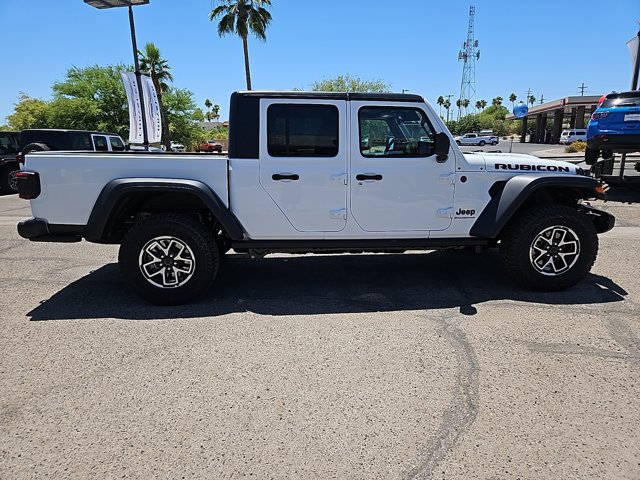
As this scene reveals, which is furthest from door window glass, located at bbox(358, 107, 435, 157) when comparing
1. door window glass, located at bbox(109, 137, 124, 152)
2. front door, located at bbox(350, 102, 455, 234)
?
door window glass, located at bbox(109, 137, 124, 152)

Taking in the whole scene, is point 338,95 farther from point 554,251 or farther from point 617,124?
point 617,124

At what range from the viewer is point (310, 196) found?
4.15m

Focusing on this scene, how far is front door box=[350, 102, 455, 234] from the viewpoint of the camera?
4.16 metres

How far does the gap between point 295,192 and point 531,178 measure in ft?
7.53

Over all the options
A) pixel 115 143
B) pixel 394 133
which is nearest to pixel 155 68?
pixel 115 143

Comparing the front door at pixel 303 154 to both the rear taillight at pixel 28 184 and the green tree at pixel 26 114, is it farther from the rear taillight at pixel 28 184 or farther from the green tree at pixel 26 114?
the green tree at pixel 26 114

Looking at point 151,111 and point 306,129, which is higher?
point 151,111

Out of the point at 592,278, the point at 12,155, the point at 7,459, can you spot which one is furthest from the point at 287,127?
the point at 12,155

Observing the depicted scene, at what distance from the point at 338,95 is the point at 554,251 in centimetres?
264

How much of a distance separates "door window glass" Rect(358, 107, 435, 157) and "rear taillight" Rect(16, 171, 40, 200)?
2.99 metres

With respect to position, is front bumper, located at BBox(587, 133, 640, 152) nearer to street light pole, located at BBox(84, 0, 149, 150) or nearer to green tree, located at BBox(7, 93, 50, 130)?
street light pole, located at BBox(84, 0, 149, 150)

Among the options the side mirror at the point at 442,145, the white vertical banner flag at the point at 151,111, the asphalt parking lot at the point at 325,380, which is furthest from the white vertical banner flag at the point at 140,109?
the side mirror at the point at 442,145

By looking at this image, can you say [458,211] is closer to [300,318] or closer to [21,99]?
[300,318]

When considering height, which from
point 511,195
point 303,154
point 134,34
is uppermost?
point 134,34
